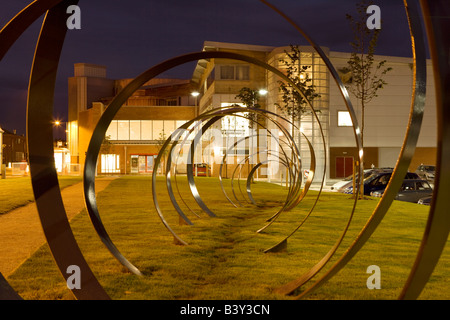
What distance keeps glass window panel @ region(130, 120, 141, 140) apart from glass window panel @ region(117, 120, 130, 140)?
1.23 feet

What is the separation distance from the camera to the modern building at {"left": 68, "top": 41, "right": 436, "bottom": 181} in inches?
1686

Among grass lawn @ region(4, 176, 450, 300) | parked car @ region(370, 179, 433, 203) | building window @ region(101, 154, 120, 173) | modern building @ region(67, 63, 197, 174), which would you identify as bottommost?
grass lawn @ region(4, 176, 450, 300)

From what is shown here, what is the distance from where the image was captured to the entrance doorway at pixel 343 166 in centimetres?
4822

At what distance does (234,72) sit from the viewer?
46.4 meters

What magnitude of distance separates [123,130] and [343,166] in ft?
90.2

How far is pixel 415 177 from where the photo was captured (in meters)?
19.7

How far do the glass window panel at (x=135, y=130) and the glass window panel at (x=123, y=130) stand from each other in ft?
1.23

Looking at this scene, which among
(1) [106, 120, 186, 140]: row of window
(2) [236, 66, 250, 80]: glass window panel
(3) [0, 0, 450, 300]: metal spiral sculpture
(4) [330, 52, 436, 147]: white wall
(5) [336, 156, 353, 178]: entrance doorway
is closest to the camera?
(3) [0, 0, 450, 300]: metal spiral sculpture

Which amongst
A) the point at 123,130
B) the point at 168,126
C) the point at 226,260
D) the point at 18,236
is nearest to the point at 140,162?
the point at 123,130

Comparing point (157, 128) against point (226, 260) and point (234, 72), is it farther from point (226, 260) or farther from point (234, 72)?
point (226, 260)

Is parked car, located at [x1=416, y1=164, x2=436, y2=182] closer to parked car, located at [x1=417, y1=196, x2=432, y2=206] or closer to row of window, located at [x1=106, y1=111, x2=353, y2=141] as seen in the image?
parked car, located at [x1=417, y1=196, x2=432, y2=206]

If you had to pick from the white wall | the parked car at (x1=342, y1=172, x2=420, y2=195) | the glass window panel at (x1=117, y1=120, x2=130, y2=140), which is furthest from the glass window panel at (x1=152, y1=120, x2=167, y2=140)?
the parked car at (x1=342, y1=172, x2=420, y2=195)
